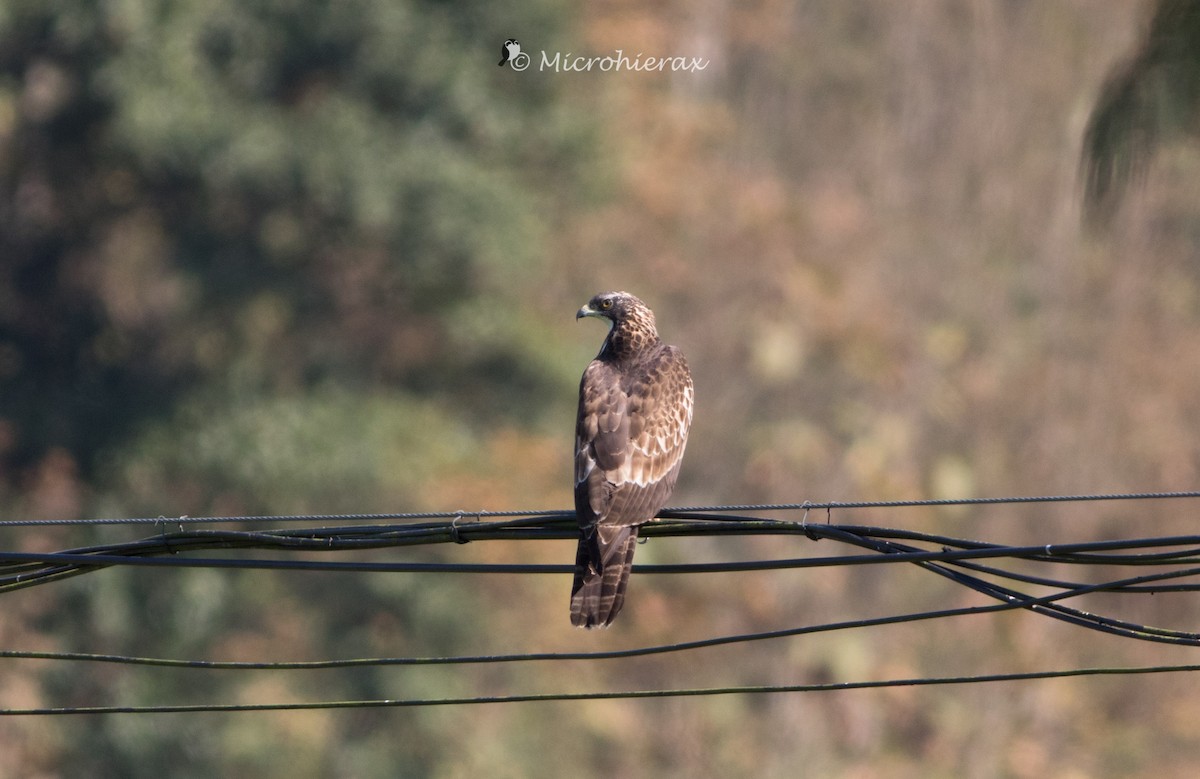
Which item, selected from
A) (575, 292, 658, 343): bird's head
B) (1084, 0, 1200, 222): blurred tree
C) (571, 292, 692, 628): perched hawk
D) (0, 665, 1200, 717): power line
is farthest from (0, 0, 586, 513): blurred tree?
(0, 665, 1200, 717): power line

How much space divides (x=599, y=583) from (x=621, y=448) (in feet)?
2.87

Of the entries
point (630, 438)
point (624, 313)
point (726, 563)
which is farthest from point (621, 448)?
point (726, 563)

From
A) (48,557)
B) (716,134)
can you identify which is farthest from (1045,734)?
(48,557)

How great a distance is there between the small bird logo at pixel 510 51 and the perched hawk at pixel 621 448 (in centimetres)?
1457

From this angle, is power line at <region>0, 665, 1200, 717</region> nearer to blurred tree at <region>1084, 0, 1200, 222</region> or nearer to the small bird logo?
blurred tree at <region>1084, 0, 1200, 222</region>

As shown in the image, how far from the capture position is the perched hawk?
742cm

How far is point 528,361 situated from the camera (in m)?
24.9

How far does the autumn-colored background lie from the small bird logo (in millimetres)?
195

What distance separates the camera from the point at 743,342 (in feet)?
89.9

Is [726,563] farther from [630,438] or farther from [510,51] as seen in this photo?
[510,51]

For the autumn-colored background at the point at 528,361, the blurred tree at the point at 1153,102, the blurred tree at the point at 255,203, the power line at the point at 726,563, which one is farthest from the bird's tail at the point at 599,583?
→ the blurred tree at the point at 255,203

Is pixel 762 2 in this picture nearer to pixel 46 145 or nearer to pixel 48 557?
pixel 46 145

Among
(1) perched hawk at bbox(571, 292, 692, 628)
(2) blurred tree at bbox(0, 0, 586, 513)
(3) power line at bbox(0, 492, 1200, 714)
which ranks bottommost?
(3) power line at bbox(0, 492, 1200, 714)

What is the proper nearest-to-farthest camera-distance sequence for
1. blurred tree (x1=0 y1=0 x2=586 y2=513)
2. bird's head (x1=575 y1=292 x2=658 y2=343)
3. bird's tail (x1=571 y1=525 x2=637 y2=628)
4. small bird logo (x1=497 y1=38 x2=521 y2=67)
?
bird's tail (x1=571 y1=525 x2=637 y2=628), bird's head (x1=575 y1=292 x2=658 y2=343), blurred tree (x1=0 y1=0 x2=586 y2=513), small bird logo (x1=497 y1=38 x2=521 y2=67)
